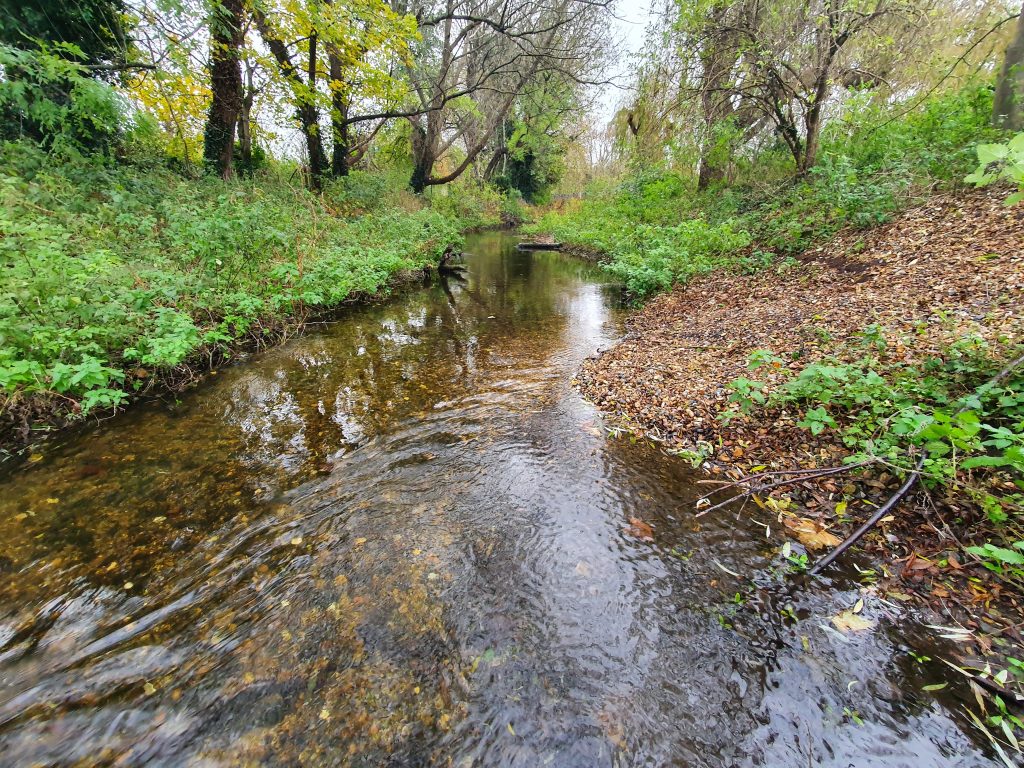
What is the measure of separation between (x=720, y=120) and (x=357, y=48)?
30.7ft

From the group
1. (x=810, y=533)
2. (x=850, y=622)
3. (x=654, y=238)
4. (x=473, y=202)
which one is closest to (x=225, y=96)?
(x=654, y=238)

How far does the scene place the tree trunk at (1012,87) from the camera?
18.4 feet

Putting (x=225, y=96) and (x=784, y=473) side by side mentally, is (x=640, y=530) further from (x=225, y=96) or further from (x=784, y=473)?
(x=225, y=96)

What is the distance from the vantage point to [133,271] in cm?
482

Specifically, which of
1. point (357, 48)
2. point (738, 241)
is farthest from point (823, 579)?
point (357, 48)

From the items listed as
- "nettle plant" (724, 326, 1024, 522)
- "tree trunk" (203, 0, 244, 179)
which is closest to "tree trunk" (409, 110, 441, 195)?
"tree trunk" (203, 0, 244, 179)

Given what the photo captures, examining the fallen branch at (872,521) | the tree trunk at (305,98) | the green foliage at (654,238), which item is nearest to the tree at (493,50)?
the tree trunk at (305,98)

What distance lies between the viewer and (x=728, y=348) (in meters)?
5.12

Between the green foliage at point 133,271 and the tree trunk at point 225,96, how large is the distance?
1592 mm

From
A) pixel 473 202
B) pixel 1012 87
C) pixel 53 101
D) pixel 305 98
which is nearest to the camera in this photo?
pixel 1012 87

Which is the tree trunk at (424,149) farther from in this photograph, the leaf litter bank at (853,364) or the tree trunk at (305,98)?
the leaf litter bank at (853,364)

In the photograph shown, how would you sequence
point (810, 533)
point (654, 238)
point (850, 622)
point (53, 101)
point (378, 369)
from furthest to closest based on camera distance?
point (654, 238) → point (53, 101) → point (378, 369) → point (810, 533) → point (850, 622)

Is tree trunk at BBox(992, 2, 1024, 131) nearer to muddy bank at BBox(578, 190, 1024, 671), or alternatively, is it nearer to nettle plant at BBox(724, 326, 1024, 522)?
muddy bank at BBox(578, 190, 1024, 671)

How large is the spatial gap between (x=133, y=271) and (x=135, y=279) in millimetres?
265
